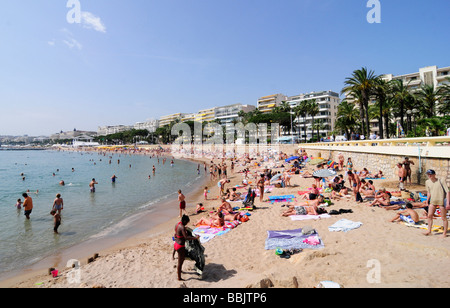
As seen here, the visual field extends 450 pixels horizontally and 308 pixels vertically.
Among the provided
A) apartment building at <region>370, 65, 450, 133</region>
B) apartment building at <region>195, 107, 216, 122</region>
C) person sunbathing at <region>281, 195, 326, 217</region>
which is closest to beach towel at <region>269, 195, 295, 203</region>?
person sunbathing at <region>281, 195, 326, 217</region>

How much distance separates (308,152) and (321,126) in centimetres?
4150

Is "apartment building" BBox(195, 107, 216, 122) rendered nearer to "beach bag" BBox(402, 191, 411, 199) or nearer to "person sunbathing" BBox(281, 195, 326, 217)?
"person sunbathing" BBox(281, 195, 326, 217)

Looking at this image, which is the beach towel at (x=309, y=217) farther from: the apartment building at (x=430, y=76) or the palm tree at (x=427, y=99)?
the apartment building at (x=430, y=76)

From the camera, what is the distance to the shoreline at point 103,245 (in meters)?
7.48

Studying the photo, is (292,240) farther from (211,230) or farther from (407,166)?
(407,166)

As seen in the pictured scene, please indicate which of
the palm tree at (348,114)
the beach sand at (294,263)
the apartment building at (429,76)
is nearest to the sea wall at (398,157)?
the beach sand at (294,263)

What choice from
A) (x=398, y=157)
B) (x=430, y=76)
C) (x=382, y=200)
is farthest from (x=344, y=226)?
(x=430, y=76)

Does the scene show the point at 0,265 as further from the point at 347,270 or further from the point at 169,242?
the point at 347,270

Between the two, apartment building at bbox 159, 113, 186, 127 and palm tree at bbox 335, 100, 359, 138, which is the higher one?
apartment building at bbox 159, 113, 186, 127

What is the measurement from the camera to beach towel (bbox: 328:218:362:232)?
24.7 ft

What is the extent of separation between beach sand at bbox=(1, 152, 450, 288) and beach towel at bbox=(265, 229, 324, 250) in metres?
0.21

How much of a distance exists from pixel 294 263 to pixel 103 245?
780cm

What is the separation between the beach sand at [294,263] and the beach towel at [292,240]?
8.2 inches

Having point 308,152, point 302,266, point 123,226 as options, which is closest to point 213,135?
point 308,152
